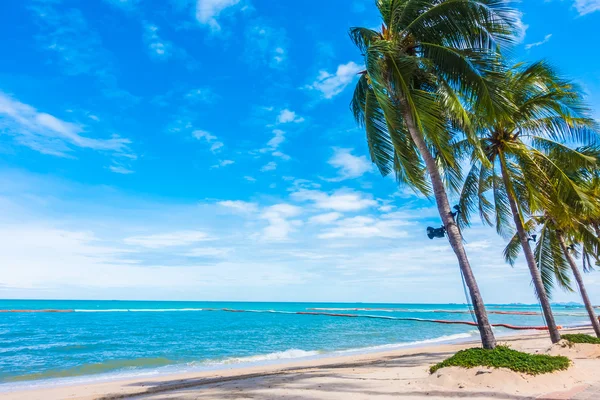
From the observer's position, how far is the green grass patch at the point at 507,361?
690cm

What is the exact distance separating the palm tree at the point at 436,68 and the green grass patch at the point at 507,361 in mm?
485

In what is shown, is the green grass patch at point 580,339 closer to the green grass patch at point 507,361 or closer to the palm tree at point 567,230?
the palm tree at point 567,230

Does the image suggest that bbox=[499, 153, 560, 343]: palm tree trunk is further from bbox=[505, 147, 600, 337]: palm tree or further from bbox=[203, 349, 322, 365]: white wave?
bbox=[203, 349, 322, 365]: white wave

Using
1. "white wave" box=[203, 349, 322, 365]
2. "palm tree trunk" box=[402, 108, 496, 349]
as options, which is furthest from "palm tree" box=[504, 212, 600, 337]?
"white wave" box=[203, 349, 322, 365]

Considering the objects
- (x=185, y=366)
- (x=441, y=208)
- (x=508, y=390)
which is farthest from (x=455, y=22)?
(x=185, y=366)

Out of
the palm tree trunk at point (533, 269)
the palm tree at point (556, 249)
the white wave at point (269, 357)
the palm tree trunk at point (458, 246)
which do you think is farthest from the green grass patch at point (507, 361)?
the white wave at point (269, 357)

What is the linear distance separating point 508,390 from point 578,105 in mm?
8380

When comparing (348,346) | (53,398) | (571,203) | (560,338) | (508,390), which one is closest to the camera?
(508,390)

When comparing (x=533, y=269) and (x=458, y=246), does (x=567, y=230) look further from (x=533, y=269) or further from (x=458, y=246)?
(x=458, y=246)

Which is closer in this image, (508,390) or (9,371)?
(508,390)

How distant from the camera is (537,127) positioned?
12047mm

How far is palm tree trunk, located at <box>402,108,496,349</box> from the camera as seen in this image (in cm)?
788

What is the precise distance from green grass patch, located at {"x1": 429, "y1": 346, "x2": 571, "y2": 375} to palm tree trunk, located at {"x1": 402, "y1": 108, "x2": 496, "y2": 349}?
0.40m

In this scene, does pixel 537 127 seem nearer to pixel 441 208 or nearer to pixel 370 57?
pixel 441 208
